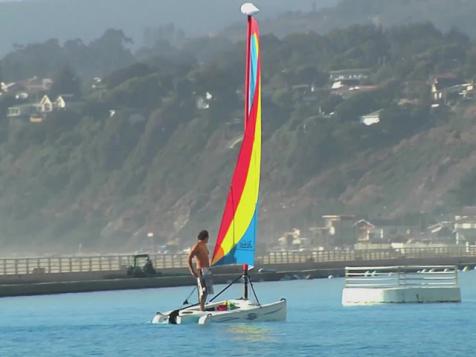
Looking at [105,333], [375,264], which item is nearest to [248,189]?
[105,333]

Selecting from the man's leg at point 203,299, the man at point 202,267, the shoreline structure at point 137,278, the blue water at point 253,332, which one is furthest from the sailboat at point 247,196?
the shoreline structure at point 137,278

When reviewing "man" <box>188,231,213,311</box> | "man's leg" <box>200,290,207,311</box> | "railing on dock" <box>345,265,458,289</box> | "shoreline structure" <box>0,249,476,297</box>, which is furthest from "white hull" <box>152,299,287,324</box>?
"railing on dock" <box>345,265,458,289</box>

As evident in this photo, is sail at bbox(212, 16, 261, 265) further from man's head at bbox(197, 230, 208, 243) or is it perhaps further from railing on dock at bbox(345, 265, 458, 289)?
railing on dock at bbox(345, 265, 458, 289)

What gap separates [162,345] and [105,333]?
489cm

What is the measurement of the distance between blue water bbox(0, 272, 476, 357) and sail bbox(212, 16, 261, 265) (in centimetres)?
239

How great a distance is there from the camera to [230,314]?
49.6 meters

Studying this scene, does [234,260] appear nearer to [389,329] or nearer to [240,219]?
[240,219]

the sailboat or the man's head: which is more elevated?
the sailboat

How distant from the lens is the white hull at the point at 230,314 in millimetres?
49594

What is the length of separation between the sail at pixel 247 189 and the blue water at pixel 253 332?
7.84 ft

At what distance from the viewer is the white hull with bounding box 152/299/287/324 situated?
163 feet

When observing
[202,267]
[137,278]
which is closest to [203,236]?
[202,267]

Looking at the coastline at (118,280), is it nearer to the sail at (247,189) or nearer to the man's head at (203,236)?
the sail at (247,189)

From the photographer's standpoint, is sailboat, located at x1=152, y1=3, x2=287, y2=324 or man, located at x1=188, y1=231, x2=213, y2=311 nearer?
man, located at x1=188, y1=231, x2=213, y2=311
